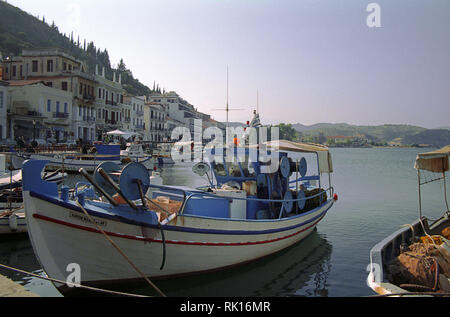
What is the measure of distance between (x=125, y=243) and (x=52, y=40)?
123 m

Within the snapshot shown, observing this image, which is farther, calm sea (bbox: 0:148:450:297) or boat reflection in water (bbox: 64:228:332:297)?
calm sea (bbox: 0:148:450:297)

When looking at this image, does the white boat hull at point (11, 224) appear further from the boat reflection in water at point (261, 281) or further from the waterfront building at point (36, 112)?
the waterfront building at point (36, 112)

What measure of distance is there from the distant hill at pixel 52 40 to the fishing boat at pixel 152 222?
94.1 meters

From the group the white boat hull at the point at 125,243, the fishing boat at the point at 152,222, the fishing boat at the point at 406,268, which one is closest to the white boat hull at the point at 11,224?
the fishing boat at the point at 152,222

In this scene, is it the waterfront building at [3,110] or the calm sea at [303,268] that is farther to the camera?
the waterfront building at [3,110]

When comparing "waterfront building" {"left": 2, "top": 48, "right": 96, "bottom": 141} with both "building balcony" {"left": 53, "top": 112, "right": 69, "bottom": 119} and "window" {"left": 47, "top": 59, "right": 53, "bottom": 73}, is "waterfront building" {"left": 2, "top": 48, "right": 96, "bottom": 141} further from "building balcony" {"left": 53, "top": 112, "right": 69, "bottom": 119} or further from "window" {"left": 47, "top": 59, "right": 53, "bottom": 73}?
"building balcony" {"left": 53, "top": 112, "right": 69, "bottom": 119}

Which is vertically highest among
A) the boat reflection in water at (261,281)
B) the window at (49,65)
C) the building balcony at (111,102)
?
the window at (49,65)

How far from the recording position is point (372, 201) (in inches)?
824

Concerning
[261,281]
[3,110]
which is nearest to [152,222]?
[261,281]

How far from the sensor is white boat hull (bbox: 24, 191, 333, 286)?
607cm

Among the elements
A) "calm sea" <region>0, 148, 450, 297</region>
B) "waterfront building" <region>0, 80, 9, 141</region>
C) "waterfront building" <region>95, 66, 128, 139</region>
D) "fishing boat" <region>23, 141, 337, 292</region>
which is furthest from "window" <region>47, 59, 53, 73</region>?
"fishing boat" <region>23, 141, 337, 292</region>

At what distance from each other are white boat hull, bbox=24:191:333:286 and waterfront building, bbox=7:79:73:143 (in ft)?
99.8

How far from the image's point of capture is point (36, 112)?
1368 inches

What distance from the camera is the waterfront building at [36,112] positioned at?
1316 inches
